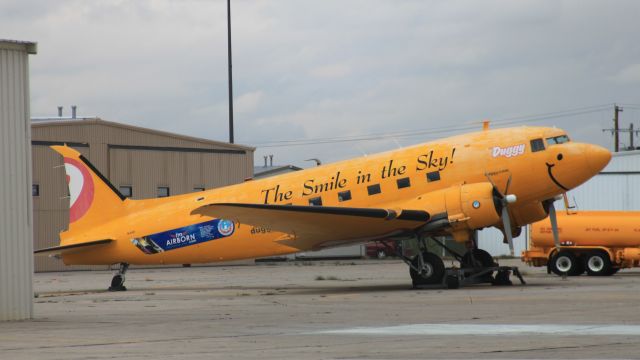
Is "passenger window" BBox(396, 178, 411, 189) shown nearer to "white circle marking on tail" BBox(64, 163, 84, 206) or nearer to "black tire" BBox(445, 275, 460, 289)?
"black tire" BBox(445, 275, 460, 289)

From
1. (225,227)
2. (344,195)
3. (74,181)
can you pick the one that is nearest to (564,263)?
(344,195)

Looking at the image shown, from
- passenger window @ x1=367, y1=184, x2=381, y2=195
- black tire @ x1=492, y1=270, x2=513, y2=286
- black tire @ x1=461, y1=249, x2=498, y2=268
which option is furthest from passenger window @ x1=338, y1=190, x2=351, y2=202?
black tire @ x1=492, y1=270, x2=513, y2=286

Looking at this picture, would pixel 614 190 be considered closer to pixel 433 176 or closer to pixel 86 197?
pixel 433 176

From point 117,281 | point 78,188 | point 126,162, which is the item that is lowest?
point 117,281

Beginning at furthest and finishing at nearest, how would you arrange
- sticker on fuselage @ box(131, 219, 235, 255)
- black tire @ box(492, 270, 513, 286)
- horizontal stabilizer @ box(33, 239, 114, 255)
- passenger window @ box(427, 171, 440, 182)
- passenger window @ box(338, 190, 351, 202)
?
horizontal stabilizer @ box(33, 239, 114, 255)
sticker on fuselage @ box(131, 219, 235, 255)
black tire @ box(492, 270, 513, 286)
passenger window @ box(338, 190, 351, 202)
passenger window @ box(427, 171, 440, 182)

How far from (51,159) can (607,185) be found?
122 ft

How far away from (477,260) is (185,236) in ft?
31.8

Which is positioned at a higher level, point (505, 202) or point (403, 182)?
→ point (403, 182)

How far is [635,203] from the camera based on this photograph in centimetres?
6406

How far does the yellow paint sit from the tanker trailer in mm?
8334

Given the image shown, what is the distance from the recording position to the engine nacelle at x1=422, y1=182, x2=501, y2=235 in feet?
90.0

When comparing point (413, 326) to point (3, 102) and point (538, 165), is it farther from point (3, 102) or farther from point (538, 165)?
point (538, 165)

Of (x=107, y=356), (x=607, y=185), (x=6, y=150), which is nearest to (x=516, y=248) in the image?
(x=607, y=185)

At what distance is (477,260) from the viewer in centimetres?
3098
